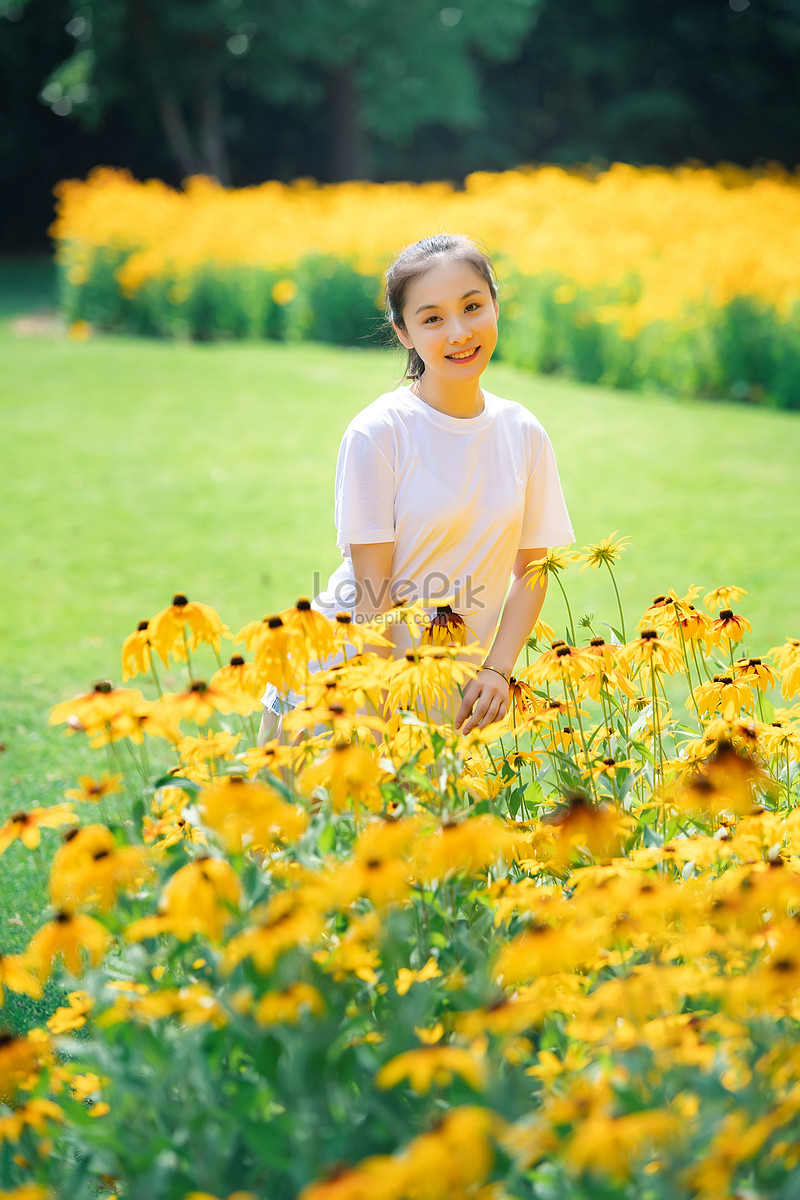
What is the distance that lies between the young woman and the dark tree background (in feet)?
56.6

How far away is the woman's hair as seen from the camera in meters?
2.67

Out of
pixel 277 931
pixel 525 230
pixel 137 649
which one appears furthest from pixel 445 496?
pixel 525 230

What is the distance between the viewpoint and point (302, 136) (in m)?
27.4

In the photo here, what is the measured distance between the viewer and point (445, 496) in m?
2.71

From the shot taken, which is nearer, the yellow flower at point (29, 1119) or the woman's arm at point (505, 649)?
the yellow flower at point (29, 1119)

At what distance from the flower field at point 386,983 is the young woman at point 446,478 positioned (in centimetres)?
51

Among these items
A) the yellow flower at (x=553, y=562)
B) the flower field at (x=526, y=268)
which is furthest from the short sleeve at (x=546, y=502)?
the flower field at (x=526, y=268)

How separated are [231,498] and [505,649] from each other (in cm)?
543

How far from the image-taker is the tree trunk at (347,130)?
22625 mm

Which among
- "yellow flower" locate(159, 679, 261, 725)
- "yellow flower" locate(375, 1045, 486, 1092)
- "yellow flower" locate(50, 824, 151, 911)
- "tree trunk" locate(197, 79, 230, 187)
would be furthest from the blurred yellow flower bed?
"yellow flower" locate(375, 1045, 486, 1092)

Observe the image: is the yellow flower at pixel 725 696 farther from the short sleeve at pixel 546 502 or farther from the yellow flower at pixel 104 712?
the yellow flower at pixel 104 712

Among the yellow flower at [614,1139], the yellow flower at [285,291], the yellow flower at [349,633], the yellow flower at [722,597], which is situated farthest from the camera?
the yellow flower at [285,291]

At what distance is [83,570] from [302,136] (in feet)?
76.2

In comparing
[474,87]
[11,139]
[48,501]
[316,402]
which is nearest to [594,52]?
[474,87]
